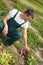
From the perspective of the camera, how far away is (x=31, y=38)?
10.2m

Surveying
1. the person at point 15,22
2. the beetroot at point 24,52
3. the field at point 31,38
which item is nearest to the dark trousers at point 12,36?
the person at point 15,22

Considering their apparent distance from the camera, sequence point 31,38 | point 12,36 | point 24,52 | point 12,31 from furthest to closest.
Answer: point 31,38 < point 24,52 < point 12,36 < point 12,31

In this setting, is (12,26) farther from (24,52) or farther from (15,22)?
(24,52)

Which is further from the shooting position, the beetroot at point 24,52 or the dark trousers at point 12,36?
the beetroot at point 24,52

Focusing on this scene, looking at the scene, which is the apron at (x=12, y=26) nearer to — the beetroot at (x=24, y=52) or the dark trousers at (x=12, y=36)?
the dark trousers at (x=12, y=36)

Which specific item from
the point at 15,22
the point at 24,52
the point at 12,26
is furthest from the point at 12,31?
the point at 24,52

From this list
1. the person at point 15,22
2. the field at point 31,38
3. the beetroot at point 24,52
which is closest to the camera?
the person at point 15,22

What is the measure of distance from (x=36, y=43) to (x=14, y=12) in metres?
2.09

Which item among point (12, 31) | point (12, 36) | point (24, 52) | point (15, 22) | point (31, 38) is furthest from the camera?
point (31, 38)

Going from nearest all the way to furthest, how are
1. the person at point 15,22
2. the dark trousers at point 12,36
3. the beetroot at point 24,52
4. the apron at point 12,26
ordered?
the person at point 15,22 → the apron at point 12,26 → the dark trousers at point 12,36 → the beetroot at point 24,52

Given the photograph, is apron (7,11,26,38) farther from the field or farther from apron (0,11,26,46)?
the field

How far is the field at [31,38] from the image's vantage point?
914 centimetres

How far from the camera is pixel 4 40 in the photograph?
916 cm

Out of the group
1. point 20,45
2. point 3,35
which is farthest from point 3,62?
point 20,45
